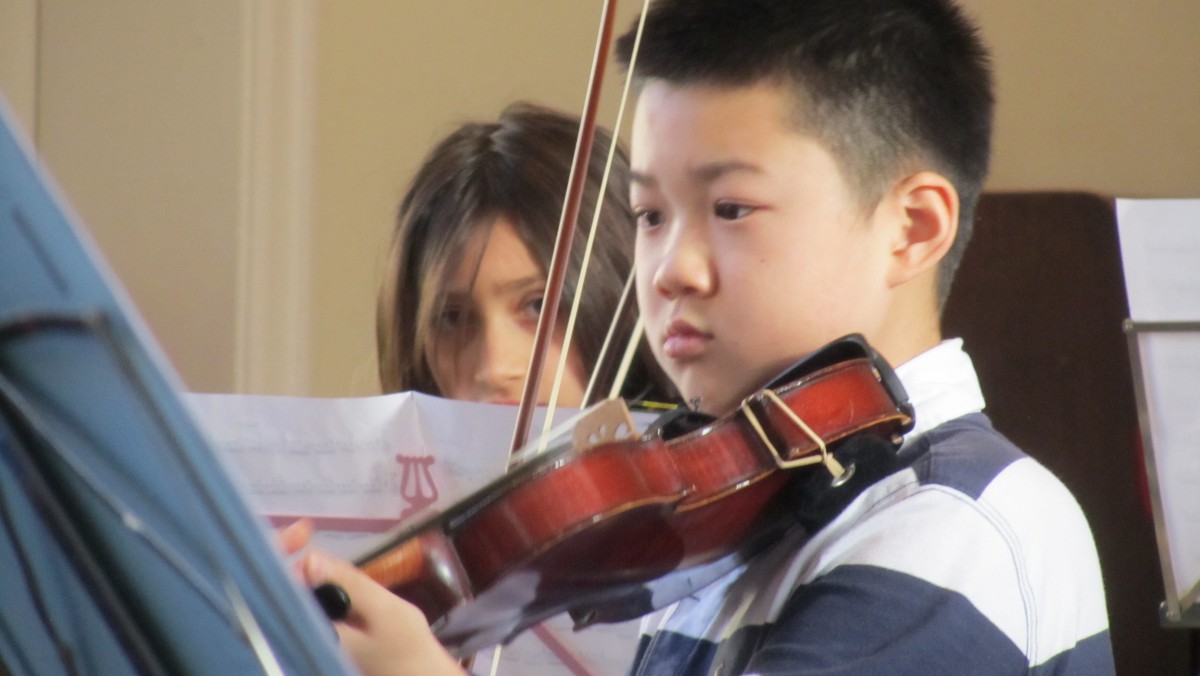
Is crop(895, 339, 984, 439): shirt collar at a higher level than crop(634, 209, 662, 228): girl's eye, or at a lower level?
lower

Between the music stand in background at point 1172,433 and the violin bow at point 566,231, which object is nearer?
the violin bow at point 566,231

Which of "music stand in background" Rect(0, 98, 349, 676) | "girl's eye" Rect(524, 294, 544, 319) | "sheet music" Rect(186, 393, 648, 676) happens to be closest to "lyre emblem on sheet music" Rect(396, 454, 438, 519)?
"sheet music" Rect(186, 393, 648, 676)

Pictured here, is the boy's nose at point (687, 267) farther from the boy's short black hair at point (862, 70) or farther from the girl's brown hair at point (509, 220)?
the girl's brown hair at point (509, 220)

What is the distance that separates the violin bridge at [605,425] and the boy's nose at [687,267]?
72 millimetres

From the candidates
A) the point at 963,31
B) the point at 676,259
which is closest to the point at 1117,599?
the point at 963,31

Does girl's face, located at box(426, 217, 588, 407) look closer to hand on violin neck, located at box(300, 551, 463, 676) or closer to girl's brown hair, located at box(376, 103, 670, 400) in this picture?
girl's brown hair, located at box(376, 103, 670, 400)

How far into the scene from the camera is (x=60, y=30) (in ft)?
5.96

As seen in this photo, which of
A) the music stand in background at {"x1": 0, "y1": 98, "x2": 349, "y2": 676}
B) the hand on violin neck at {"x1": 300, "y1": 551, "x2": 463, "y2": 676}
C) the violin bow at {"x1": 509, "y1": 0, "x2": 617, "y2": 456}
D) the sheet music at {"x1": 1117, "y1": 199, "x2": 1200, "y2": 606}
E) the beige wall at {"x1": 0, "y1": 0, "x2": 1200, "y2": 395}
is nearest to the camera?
the music stand in background at {"x1": 0, "y1": 98, "x2": 349, "y2": 676}

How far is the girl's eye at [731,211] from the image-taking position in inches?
27.4

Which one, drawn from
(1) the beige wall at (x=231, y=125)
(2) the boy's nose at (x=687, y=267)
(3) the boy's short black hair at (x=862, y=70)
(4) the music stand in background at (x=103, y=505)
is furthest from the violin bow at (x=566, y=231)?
(1) the beige wall at (x=231, y=125)

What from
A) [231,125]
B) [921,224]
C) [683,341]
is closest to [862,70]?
[921,224]

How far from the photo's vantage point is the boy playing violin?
1.93 feet

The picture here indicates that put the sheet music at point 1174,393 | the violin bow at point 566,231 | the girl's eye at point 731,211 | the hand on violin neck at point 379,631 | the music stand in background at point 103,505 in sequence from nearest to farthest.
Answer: the music stand in background at point 103,505 → the hand on violin neck at point 379,631 → the girl's eye at point 731,211 → the violin bow at point 566,231 → the sheet music at point 1174,393

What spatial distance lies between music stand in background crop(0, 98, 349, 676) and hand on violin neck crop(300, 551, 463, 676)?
0.26 m
